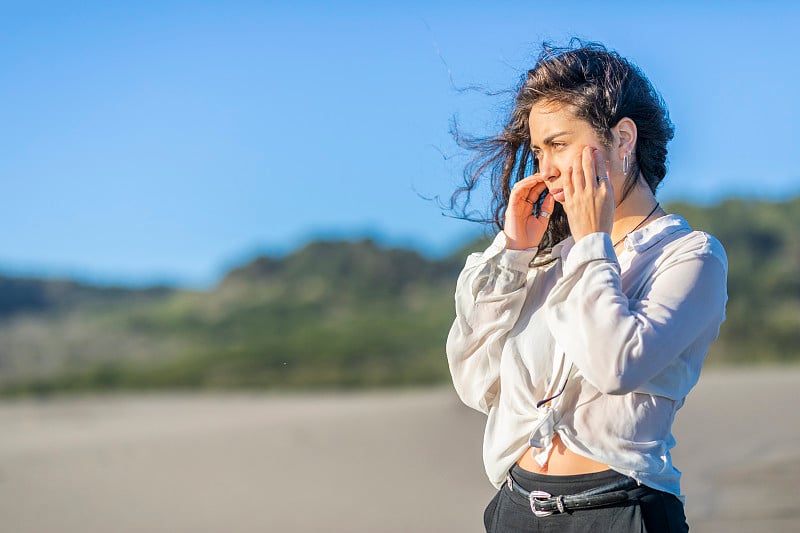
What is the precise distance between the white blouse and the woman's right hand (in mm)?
188

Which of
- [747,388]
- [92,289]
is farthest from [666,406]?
[92,289]

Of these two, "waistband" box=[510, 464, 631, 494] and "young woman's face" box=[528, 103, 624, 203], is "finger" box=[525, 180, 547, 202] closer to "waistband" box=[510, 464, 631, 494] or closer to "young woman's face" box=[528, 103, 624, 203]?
"young woman's face" box=[528, 103, 624, 203]

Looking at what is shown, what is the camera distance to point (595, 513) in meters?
1.87

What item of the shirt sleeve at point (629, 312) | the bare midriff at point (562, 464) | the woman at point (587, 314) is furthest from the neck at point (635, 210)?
the bare midriff at point (562, 464)

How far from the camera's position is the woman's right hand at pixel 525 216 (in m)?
2.26

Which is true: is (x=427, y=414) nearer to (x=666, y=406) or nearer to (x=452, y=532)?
(x=452, y=532)

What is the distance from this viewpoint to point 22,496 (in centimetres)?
1177

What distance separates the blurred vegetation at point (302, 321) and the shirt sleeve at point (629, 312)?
19.4 metres

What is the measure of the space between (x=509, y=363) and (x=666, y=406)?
1.15ft

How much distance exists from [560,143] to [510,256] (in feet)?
0.96

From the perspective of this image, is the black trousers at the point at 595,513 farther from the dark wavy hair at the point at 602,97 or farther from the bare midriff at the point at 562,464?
the dark wavy hair at the point at 602,97

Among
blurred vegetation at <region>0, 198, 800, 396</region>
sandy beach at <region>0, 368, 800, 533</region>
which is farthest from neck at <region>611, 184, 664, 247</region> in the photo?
blurred vegetation at <region>0, 198, 800, 396</region>

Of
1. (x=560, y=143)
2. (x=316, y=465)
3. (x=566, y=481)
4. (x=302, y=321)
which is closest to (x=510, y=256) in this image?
(x=560, y=143)

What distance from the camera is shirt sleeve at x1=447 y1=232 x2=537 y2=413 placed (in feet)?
7.18
